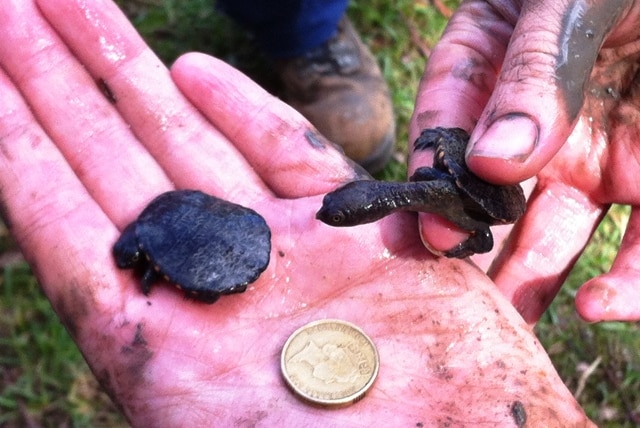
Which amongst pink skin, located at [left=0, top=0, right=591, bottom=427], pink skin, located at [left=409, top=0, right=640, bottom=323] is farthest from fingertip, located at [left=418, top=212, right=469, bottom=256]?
pink skin, located at [left=0, top=0, right=591, bottom=427]

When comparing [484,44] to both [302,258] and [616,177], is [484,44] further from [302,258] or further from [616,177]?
[302,258]

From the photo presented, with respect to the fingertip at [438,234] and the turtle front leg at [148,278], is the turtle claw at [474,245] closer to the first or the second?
the fingertip at [438,234]

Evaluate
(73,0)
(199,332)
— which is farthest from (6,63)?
(199,332)

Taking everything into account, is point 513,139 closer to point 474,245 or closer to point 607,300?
point 474,245

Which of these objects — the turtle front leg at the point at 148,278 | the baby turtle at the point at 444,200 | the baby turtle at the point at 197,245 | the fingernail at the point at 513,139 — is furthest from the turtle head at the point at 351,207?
the turtle front leg at the point at 148,278

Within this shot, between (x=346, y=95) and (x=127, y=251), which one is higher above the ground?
(x=127, y=251)

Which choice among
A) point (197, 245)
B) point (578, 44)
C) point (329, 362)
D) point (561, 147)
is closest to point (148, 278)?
point (197, 245)
